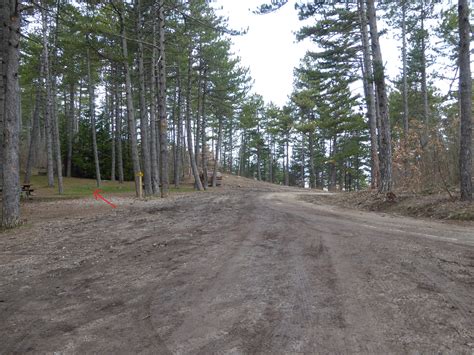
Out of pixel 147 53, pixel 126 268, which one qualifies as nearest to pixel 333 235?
pixel 126 268

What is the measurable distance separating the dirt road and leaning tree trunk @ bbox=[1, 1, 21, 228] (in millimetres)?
2333

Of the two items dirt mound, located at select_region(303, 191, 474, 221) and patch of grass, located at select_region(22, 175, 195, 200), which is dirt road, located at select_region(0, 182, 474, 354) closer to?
dirt mound, located at select_region(303, 191, 474, 221)

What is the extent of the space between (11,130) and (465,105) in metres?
12.1

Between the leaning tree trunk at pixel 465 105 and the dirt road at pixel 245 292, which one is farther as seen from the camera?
the leaning tree trunk at pixel 465 105

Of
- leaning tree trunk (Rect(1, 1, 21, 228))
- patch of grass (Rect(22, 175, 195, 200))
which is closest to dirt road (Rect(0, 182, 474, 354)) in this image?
leaning tree trunk (Rect(1, 1, 21, 228))

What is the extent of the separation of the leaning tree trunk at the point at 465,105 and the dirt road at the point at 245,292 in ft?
9.49

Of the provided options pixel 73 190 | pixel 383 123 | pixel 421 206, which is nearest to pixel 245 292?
pixel 421 206

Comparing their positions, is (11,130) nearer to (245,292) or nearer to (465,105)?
(245,292)

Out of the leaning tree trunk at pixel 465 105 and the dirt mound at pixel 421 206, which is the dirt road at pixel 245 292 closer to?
the dirt mound at pixel 421 206

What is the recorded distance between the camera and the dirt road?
266 centimetres

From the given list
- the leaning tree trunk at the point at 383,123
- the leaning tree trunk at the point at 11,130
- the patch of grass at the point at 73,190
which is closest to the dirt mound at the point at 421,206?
the leaning tree trunk at the point at 383,123

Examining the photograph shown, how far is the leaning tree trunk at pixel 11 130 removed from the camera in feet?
29.0

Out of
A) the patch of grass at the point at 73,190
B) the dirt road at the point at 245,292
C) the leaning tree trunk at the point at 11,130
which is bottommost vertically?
the dirt road at the point at 245,292

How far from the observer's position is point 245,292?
11.8 ft
